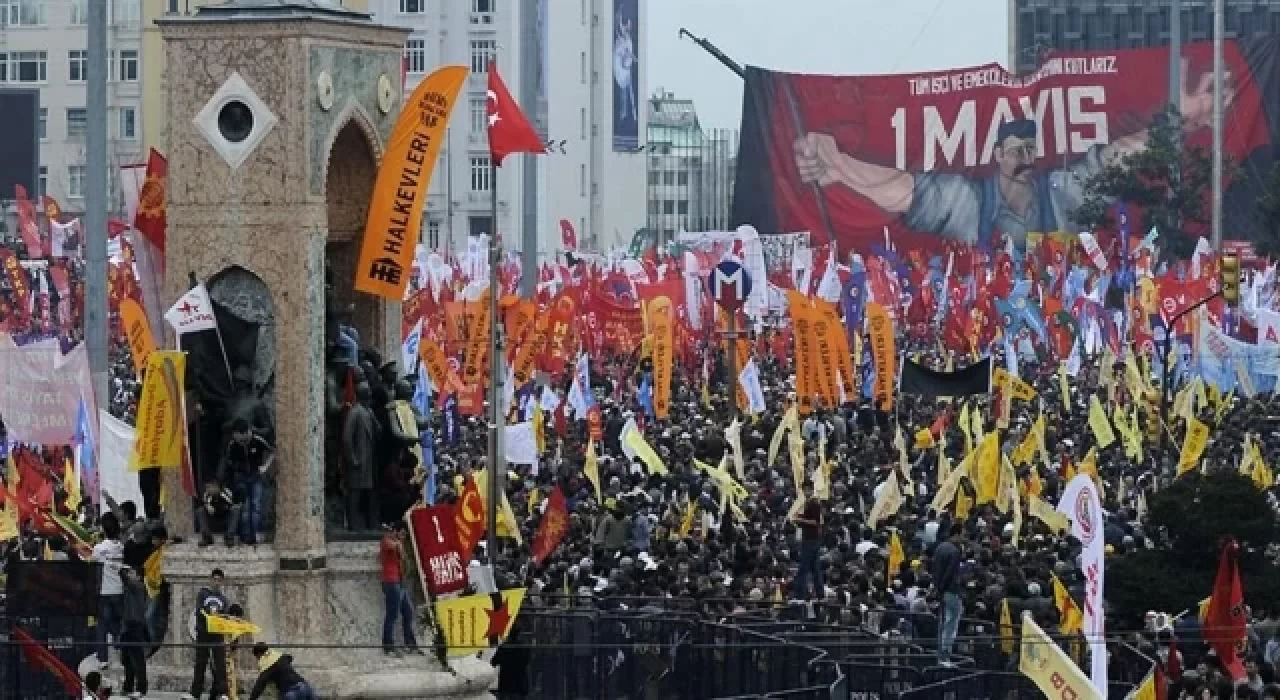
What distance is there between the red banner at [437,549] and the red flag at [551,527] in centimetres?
670

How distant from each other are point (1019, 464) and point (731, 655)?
15.7 metres

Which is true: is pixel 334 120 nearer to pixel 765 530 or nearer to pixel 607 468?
pixel 765 530

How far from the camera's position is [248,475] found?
782 inches

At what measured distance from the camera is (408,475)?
68.1 feet

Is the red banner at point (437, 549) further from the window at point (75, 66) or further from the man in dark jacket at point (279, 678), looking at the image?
the window at point (75, 66)

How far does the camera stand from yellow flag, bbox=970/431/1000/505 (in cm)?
3117

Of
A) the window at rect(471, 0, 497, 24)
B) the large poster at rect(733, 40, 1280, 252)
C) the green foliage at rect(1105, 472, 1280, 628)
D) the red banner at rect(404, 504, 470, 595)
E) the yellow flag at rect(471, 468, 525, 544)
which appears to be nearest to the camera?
the red banner at rect(404, 504, 470, 595)

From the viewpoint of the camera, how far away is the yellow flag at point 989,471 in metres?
31.2

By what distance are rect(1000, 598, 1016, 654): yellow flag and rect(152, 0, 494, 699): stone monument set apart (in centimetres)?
351

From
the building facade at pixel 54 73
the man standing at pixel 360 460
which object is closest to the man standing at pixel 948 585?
the man standing at pixel 360 460

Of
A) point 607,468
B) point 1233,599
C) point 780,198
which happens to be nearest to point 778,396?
point 607,468

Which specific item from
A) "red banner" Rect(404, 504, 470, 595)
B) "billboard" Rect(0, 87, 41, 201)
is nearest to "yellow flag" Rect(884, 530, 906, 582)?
"red banner" Rect(404, 504, 470, 595)

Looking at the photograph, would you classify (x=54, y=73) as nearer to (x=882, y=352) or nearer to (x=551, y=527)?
(x=882, y=352)

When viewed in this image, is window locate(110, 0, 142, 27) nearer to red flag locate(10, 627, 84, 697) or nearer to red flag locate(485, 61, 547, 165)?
red flag locate(485, 61, 547, 165)
